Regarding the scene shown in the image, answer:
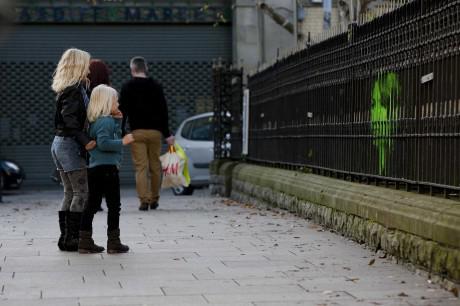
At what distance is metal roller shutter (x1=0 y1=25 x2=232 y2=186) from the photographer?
94.9 feet

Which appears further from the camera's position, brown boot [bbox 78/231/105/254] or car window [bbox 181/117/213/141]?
car window [bbox 181/117/213/141]

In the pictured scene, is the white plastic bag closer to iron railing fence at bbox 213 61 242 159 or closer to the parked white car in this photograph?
iron railing fence at bbox 213 61 242 159

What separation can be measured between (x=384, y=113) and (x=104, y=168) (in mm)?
2559

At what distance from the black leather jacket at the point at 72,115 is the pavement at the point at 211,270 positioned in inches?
39.6

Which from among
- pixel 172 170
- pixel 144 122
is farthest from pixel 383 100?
pixel 172 170

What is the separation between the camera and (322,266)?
8.27m

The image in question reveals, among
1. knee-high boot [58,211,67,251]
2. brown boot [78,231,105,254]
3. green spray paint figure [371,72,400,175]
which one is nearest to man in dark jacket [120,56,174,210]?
green spray paint figure [371,72,400,175]

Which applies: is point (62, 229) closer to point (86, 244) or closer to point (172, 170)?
point (86, 244)

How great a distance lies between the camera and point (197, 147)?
74.4 feet

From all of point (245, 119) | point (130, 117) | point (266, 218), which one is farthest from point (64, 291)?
point (245, 119)

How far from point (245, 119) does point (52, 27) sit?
37.0 feet

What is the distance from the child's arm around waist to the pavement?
0.90 meters

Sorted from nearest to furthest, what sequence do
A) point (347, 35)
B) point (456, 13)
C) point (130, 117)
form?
1. point (456, 13)
2. point (347, 35)
3. point (130, 117)

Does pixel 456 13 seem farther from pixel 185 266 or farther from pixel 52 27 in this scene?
pixel 52 27
